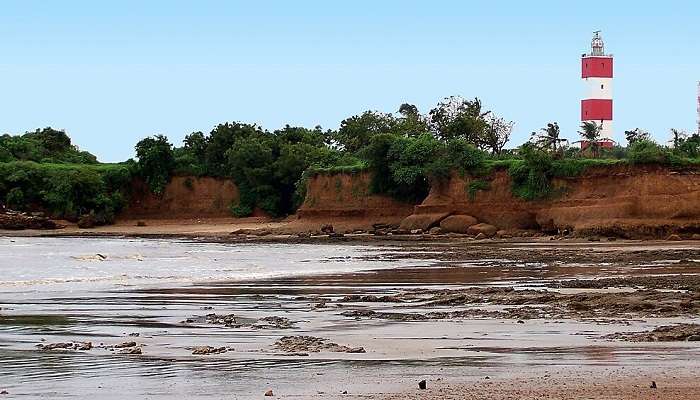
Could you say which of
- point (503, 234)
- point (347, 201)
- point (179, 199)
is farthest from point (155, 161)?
point (503, 234)

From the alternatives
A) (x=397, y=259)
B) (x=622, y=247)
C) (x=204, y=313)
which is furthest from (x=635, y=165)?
(x=204, y=313)

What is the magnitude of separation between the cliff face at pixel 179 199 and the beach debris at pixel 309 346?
65.2 m

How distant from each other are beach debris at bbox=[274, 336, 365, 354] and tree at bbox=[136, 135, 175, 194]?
64737 mm

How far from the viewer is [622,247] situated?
38938mm

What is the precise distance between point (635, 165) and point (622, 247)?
1079cm

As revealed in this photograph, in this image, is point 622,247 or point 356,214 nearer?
point 622,247

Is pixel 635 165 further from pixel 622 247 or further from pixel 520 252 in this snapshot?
pixel 520 252

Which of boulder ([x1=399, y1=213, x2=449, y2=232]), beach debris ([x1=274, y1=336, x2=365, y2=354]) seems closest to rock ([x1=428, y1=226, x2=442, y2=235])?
boulder ([x1=399, y1=213, x2=449, y2=232])

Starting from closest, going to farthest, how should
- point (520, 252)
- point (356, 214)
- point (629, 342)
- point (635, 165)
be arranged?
point (629, 342) → point (520, 252) → point (635, 165) → point (356, 214)

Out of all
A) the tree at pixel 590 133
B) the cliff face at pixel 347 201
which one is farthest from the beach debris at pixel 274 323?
the tree at pixel 590 133

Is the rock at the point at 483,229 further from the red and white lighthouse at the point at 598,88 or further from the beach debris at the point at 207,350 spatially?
the beach debris at the point at 207,350

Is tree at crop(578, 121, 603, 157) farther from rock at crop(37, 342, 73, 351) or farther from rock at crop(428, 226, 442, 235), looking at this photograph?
rock at crop(37, 342, 73, 351)

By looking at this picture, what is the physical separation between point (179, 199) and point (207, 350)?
67.0m

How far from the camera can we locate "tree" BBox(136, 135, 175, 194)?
77.1 metres
